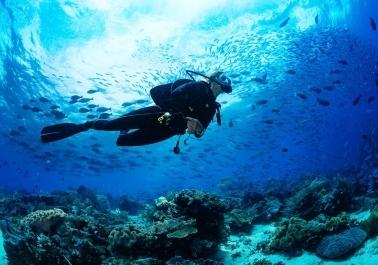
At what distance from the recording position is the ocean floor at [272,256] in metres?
4.95

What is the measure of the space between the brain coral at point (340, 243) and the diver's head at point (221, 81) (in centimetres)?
398

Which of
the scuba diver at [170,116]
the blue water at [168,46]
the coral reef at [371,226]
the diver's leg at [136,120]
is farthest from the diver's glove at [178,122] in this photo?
the blue water at [168,46]

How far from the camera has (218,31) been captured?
A: 19.8 m

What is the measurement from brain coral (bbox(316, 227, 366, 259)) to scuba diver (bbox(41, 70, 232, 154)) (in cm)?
358

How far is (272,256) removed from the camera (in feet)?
19.7

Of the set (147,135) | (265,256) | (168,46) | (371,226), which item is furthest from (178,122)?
(168,46)

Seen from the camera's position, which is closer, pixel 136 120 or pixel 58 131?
pixel 136 120

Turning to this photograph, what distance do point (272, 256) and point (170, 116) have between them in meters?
4.27

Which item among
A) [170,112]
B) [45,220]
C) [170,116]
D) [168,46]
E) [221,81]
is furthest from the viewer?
[168,46]

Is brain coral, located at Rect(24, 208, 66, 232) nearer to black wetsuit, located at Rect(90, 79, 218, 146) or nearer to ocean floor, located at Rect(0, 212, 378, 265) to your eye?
ocean floor, located at Rect(0, 212, 378, 265)

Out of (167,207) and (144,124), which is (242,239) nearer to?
(167,207)

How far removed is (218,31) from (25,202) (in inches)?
687

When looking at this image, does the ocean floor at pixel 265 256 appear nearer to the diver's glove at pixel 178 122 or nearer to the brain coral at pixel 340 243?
the brain coral at pixel 340 243

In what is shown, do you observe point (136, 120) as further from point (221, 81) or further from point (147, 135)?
point (221, 81)
